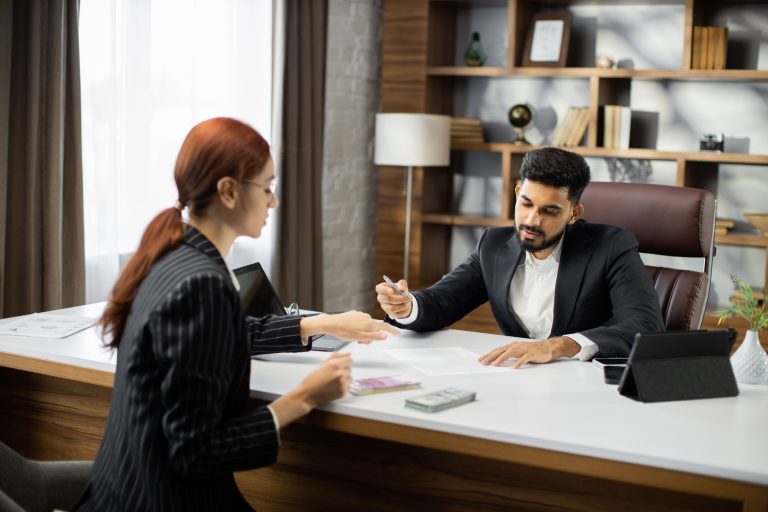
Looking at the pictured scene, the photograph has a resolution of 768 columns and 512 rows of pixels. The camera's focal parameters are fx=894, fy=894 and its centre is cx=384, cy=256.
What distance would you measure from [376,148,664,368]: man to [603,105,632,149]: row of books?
1974mm

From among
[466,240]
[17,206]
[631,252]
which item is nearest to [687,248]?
[631,252]

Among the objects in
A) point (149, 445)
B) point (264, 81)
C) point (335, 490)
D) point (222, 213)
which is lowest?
point (335, 490)

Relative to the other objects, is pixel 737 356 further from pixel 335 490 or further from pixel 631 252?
pixel 335 490

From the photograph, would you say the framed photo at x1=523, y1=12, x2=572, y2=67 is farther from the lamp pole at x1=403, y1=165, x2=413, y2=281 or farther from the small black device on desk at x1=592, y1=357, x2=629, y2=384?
the small black device on desk at x1=592, y1=357, x2=629, y2=384

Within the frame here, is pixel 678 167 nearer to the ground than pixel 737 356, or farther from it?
farther from it

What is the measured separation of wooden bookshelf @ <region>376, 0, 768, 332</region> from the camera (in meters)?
4.36

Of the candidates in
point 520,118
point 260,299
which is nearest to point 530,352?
point 260,299

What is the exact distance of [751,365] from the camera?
6.57 feet

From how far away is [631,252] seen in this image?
2.51 metres

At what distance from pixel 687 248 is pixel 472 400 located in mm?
1193

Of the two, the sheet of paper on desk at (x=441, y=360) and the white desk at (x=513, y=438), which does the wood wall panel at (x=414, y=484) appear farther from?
the sheet of paper on desk at (x=441, y=360)

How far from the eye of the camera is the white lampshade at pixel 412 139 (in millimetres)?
4496

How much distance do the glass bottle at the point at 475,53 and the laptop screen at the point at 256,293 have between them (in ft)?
9.28

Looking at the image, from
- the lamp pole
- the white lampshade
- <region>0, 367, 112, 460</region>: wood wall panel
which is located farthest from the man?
the lamp pole
